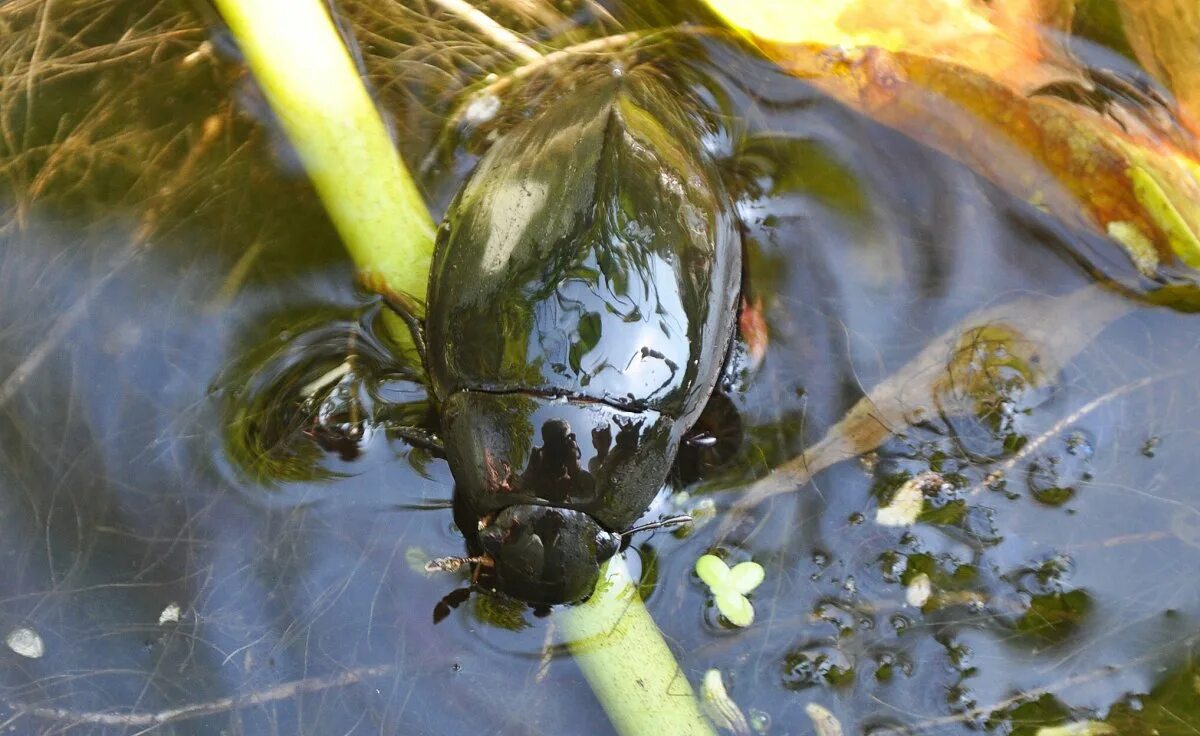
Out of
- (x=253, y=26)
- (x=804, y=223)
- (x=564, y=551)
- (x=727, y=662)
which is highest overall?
(x=253, y=26)

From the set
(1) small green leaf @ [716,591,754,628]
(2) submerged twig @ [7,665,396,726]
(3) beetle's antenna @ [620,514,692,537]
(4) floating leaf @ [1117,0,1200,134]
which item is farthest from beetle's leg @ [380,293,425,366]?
(4) floating leaf @ [1117,0,1200,134]

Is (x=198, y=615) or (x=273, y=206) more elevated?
(x=273, y=206)

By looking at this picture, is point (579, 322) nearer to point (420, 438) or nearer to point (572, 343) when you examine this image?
point (572, 343)

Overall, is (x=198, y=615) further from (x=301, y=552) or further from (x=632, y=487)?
(x=632, y=487)

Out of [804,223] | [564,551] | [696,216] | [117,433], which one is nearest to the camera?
[564,551]

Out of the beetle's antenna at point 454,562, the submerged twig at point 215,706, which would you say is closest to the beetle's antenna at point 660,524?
the beetle's antenna at point 454,562

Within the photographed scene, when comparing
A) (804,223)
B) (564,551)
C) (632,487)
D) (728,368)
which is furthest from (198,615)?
(804,223)

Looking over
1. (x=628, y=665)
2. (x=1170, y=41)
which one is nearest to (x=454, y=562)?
(x=628, y=665)
